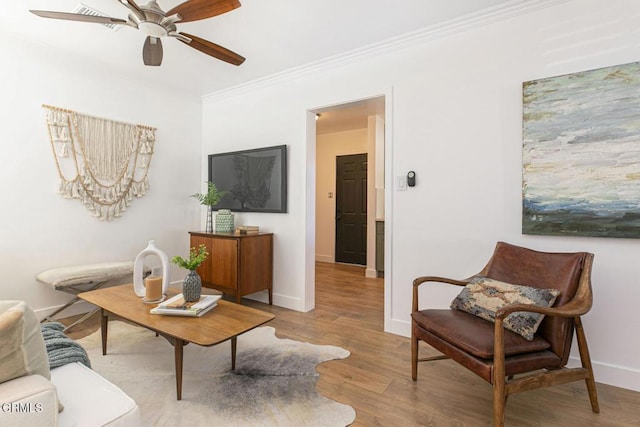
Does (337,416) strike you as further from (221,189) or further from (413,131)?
(221,189)

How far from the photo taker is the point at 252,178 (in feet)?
12.3

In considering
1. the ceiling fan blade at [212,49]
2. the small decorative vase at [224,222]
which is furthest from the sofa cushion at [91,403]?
the small decorative vase at [224,222]

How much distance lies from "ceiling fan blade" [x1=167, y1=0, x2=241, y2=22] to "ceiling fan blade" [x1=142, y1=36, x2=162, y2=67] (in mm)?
400

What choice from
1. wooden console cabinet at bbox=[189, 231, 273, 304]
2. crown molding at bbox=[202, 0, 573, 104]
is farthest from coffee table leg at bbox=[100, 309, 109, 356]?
crown molding at bbox=[202, 0, 573, 104]

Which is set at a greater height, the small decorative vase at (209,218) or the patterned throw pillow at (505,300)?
the small decorative vase at (209,218)

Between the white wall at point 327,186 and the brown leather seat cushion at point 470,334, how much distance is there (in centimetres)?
447

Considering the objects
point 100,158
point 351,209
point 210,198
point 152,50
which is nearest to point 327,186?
point 351,209

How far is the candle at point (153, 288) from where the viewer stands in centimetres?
218

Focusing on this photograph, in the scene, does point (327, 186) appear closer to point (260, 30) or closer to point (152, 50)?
point (260, 30)

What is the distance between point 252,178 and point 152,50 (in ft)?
5.70

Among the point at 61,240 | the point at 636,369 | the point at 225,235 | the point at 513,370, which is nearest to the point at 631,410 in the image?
the point at 636,369

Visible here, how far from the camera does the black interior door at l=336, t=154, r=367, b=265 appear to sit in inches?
238

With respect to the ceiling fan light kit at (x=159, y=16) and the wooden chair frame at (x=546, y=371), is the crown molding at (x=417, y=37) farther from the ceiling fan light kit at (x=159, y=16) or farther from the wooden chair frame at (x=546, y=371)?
the wooden chair frame at (x=546, y=371)

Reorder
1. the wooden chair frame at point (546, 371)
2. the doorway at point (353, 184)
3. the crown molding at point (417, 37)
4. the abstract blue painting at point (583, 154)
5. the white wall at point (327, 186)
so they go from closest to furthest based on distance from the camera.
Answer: the wooden chair frame at point (546, 371)
the abstract blue painting at point (583, 154)
the crown molding at point (417, 37)
the doorway at point (353, 184)
the white wall at point (327, 186)
